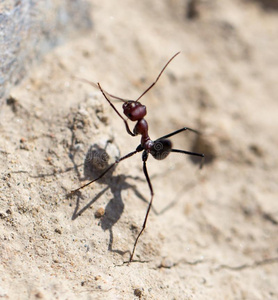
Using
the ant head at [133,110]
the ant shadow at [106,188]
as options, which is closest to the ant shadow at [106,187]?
the ant shadow at [106,188]

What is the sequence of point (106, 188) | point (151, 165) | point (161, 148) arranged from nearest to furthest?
point (106, 188) → point (161, 148) → point (151, 165)

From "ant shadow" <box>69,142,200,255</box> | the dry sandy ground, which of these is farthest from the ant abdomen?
"ant shadow" <box>69,142,200,255</box>

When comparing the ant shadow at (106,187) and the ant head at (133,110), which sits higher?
the ant head at (133,110)

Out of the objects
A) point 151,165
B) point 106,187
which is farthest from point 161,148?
point 106,187

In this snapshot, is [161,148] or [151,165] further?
[151,165]

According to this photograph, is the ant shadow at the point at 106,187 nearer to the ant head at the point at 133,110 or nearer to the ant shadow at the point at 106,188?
the ant shadow at the point at 106,188

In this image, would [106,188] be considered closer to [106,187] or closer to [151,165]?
[106,187]

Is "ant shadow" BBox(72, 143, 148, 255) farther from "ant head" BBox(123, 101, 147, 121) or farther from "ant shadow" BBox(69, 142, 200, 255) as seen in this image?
"ant head" BBox(123, 101, 147, 121)
